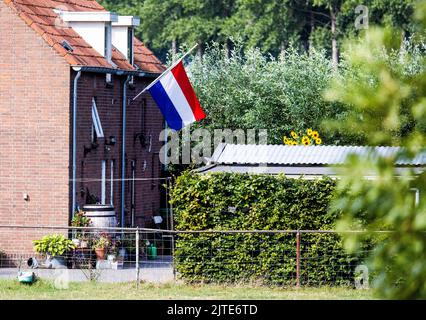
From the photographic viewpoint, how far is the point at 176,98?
2986cm

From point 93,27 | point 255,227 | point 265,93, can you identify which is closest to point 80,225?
point 255,227

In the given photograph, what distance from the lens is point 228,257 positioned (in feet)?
72.6

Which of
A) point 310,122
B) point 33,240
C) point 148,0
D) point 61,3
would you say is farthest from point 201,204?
point 148,0

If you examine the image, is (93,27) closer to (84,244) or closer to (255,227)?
(84,244)

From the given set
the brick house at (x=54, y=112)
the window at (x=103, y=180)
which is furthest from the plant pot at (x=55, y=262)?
the window at (x=103, y=180)

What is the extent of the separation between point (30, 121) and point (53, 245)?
11.2ft

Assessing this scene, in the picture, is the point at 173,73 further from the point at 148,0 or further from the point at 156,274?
the point at 148,0

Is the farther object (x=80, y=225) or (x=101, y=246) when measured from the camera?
(x=80, y=225)

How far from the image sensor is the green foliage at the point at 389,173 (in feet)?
14.0

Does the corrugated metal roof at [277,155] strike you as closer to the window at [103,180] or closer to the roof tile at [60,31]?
the window at [103,180]

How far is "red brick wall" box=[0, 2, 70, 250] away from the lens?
28.0 metres

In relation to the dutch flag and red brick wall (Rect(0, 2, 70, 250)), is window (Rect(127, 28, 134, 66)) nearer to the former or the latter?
the dutch flag

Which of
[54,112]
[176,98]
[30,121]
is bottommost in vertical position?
[30,121]

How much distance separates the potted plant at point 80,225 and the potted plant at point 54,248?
7.8 inches
